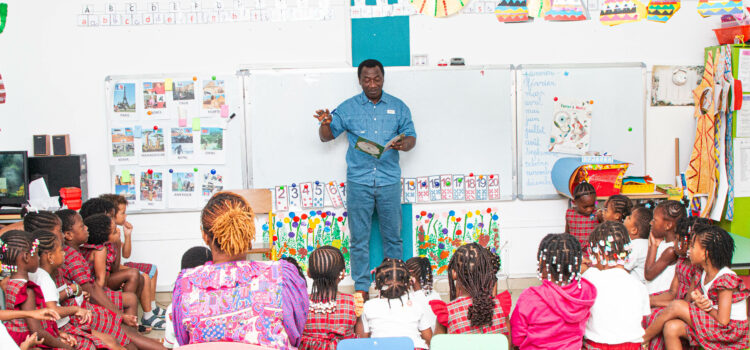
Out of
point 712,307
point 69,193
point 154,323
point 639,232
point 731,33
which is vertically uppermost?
point 731,33

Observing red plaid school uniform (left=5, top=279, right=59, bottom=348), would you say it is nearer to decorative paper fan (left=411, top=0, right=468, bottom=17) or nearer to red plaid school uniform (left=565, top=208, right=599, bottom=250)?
decorative paper fan (left=411, top=0, right=468, bottom=17)

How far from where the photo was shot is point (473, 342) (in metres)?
2.22

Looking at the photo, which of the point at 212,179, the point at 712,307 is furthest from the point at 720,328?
the point at 212,179

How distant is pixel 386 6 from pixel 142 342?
2831 millimetres

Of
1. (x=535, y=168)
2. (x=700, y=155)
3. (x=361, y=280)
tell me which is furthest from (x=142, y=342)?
(x=700, y=155)

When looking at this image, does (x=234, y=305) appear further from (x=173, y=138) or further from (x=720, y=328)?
(x=173, y=138)

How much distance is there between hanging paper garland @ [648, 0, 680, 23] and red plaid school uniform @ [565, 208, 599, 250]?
5.27ft

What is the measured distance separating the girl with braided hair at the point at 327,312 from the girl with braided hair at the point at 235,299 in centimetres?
53

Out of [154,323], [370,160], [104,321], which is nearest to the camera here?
[104,321]

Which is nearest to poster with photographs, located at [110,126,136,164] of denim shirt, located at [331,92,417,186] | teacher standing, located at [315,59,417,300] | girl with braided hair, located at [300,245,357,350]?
teacher standing, located at [315,59,417,300]

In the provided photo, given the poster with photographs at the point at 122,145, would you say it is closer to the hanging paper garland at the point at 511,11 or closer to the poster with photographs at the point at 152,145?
the poster with photographs at the point at 152,145

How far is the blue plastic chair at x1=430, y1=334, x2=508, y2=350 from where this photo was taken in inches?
86.8

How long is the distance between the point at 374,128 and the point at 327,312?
2160 mm

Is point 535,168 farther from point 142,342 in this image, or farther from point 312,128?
point 142,342
